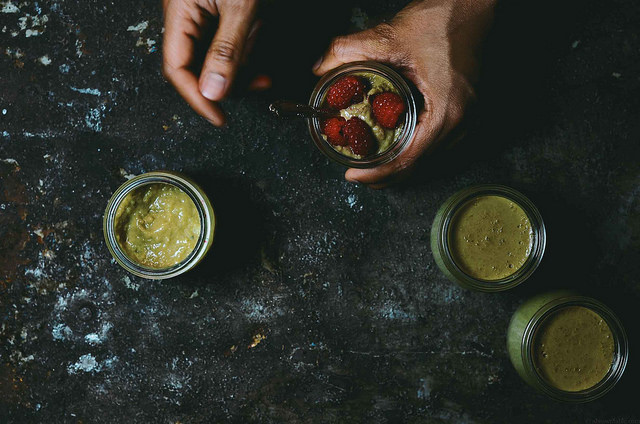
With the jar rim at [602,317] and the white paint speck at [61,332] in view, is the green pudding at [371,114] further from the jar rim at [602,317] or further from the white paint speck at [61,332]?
the white paint speck at [61,332]

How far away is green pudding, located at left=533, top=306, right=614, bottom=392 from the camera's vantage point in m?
2.22

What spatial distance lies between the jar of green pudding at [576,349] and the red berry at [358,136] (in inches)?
41.4

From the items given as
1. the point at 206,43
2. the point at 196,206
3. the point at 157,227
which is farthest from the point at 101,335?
the point at 206,43

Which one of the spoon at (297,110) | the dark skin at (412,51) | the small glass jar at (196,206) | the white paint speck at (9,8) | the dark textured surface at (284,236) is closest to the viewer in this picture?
the spoon at (297,110)

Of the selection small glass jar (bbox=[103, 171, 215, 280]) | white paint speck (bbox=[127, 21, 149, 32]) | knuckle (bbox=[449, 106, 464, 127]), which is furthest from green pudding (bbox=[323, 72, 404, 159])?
white paint speck (bbox=[127, 21, 149, 32])

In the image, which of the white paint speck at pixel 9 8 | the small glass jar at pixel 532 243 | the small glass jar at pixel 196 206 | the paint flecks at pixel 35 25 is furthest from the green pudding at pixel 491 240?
the white paint speck at pixel 9 8

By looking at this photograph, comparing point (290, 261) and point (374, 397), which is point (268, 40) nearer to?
point (290, 261)

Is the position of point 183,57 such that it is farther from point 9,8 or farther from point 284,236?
point 9,8

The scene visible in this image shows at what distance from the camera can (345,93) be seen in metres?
1.99

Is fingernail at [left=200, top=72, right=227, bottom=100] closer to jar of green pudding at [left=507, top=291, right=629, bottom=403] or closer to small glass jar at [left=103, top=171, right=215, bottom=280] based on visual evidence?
small glass jar at [left=103, top=171, right=215, bottom=280]

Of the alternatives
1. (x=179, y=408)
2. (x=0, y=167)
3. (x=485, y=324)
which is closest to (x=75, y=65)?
(x=0, y=167)

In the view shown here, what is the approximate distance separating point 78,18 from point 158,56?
0.46 metres

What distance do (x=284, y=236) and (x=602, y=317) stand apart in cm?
148

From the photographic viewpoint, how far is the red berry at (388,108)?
1974 mm
